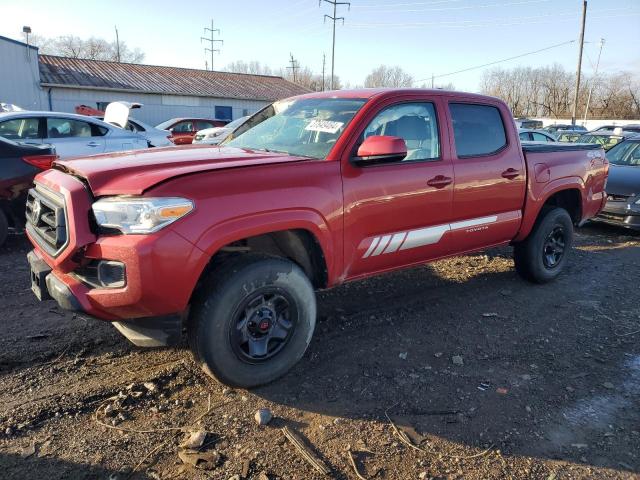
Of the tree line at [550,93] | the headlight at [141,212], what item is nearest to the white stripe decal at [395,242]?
the headlight at [141,212]

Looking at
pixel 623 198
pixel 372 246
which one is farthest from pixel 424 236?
pixel 623 198

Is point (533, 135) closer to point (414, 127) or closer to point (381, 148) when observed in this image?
point (414, 127)

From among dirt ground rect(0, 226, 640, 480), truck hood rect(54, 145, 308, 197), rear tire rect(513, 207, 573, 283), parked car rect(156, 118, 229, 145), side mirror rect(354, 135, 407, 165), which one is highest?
parked car rect(156, 118, 229, 145)

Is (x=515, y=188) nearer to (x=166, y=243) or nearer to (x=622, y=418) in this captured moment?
(x=622, y=418)

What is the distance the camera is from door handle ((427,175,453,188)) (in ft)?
12.8

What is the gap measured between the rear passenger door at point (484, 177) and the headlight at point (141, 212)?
240cm

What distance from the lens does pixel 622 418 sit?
301 cm

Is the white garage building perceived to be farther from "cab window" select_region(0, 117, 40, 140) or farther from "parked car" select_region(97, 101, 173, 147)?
"cab window" select_region(0, 117, 40, 140)

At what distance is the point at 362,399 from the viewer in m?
3.10

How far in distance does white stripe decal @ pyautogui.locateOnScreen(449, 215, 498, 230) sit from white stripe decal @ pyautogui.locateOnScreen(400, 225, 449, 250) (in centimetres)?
12

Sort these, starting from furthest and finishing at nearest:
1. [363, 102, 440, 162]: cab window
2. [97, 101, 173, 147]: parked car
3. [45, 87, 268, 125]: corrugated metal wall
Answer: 1. [45, 87, 268, 125]: corrugated metal wall
2. [97, 101, 173, 147]: parked car
3. [363, 102, 440, 162]: cab window

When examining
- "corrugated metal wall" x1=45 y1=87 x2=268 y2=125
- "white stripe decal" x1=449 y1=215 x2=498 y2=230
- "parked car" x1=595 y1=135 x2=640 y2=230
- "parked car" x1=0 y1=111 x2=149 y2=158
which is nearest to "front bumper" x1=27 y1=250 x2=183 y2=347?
"white stripe decal" x1=449 y1=215 x2=498 y2=230

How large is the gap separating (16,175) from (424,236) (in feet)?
15.7

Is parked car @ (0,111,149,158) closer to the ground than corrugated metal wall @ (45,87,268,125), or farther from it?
closer to the ground
